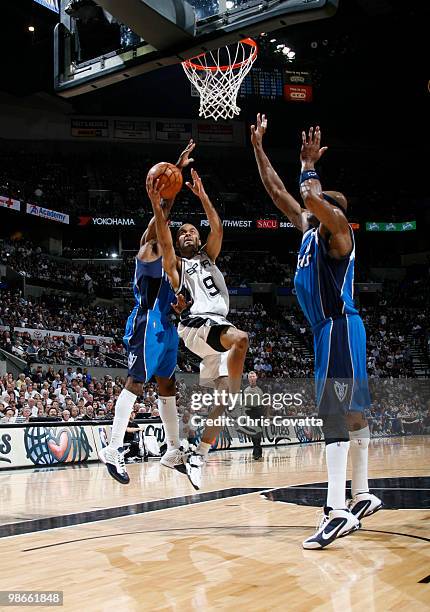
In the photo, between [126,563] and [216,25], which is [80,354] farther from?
[126,563]

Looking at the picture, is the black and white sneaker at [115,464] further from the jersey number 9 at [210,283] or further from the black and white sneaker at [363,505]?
the black and white sneaker at [363,505]

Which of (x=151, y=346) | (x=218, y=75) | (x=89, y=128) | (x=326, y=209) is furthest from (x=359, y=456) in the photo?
(x=89, y=128)

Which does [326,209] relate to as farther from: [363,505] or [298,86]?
[298,86]

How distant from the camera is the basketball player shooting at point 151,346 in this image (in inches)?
229

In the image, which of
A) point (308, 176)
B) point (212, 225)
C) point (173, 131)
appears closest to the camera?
point (308, 176)

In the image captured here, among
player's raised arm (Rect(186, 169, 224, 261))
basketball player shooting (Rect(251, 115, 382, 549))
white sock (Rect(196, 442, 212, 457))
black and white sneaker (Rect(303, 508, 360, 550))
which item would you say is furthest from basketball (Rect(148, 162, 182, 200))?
black and white sneaker (Rect(303, 508, 360, 550))

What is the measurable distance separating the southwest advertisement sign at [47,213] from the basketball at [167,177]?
2396cm

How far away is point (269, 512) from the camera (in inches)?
248

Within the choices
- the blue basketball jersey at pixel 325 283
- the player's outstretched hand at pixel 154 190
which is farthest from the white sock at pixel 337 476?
the player's outstretched hand at pixel 154 190

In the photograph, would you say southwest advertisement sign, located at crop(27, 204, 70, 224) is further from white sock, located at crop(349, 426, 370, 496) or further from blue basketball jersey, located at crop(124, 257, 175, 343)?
white sock, located at crop(349, 426, 370, 496)

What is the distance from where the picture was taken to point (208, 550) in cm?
456

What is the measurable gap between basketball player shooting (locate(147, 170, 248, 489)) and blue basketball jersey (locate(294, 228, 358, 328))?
726 millimetres

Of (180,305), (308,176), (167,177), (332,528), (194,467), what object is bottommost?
(332,528)

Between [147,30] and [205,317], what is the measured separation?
2705mm
